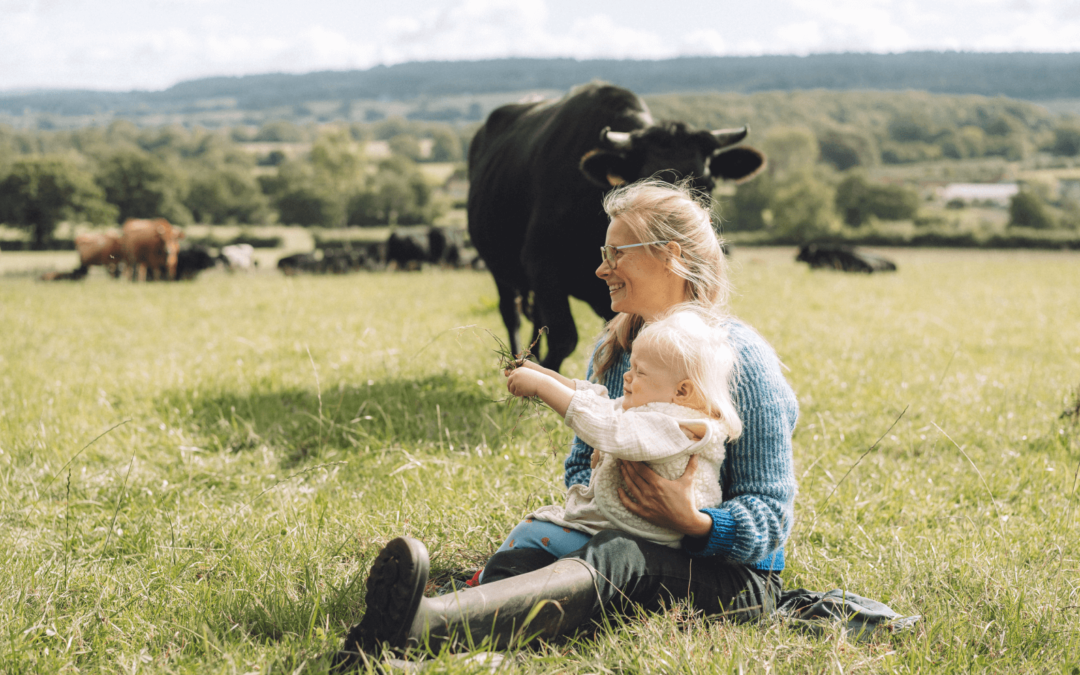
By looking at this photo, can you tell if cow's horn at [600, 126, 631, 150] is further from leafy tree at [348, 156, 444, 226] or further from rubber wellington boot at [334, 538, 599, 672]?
leafy tree at [348, 156, 444, 226]

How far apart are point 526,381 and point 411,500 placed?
1.58 m

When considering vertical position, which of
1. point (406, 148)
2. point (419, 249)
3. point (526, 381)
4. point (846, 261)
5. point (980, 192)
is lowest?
point (419, 249)

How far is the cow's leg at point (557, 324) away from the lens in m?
5.17

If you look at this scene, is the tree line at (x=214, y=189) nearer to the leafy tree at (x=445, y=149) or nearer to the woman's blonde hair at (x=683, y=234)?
the leafy tree at (x=445, y=149)

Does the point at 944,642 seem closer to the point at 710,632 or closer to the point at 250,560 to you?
the point at 710,632

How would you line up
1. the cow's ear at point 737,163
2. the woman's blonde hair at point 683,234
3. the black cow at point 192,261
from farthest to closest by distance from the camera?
the black cow at point 192,261 < the cow's ear at point 737,163 < the woman's blonde hair at point 683,234

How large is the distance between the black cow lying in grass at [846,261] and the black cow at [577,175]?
19318mm

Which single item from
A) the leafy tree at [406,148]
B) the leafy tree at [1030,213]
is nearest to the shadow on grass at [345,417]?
the leafy tree at [1030,213]

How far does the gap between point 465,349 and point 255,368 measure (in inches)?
75.0

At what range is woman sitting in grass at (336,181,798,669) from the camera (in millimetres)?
2186

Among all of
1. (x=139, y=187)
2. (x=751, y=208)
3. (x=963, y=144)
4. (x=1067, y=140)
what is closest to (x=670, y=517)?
(x=139, y=187)

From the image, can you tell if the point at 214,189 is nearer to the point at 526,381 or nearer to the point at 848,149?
the point at 526,381

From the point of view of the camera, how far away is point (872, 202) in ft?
270

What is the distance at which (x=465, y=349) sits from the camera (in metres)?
7.43
